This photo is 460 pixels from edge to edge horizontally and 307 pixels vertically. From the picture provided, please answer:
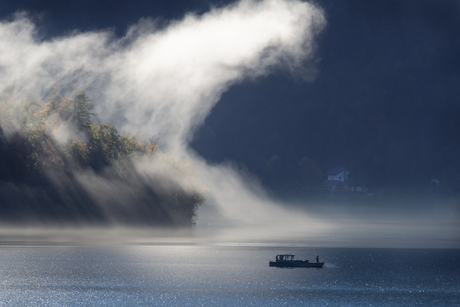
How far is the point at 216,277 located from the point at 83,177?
297 feet

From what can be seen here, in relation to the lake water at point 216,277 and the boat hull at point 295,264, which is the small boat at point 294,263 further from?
the lake water at point 216,277

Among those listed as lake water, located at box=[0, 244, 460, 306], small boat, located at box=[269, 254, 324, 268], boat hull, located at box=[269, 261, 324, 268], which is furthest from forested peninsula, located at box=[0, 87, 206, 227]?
boat hull, located at box=[269, 261, 324, 268]

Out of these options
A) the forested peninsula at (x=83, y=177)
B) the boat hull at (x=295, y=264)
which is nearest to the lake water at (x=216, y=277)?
the boat hull at (x=295, y=264)

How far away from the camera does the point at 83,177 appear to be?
557 feet

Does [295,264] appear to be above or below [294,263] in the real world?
below

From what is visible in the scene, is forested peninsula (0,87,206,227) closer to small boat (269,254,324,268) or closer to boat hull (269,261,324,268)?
Result: small boat (269,254,324,268)

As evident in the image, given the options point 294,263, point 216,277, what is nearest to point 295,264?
point 294,263

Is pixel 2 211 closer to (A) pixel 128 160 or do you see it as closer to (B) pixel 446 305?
(A) pixel 128 160

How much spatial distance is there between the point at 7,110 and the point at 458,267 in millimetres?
138477

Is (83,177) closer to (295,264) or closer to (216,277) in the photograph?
(295,264)

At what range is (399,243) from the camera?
145 m

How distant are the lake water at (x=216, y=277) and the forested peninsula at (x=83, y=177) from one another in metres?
48.0

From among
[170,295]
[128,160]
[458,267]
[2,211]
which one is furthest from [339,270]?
[2,211]

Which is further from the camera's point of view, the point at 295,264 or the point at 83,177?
the point at 83,177
